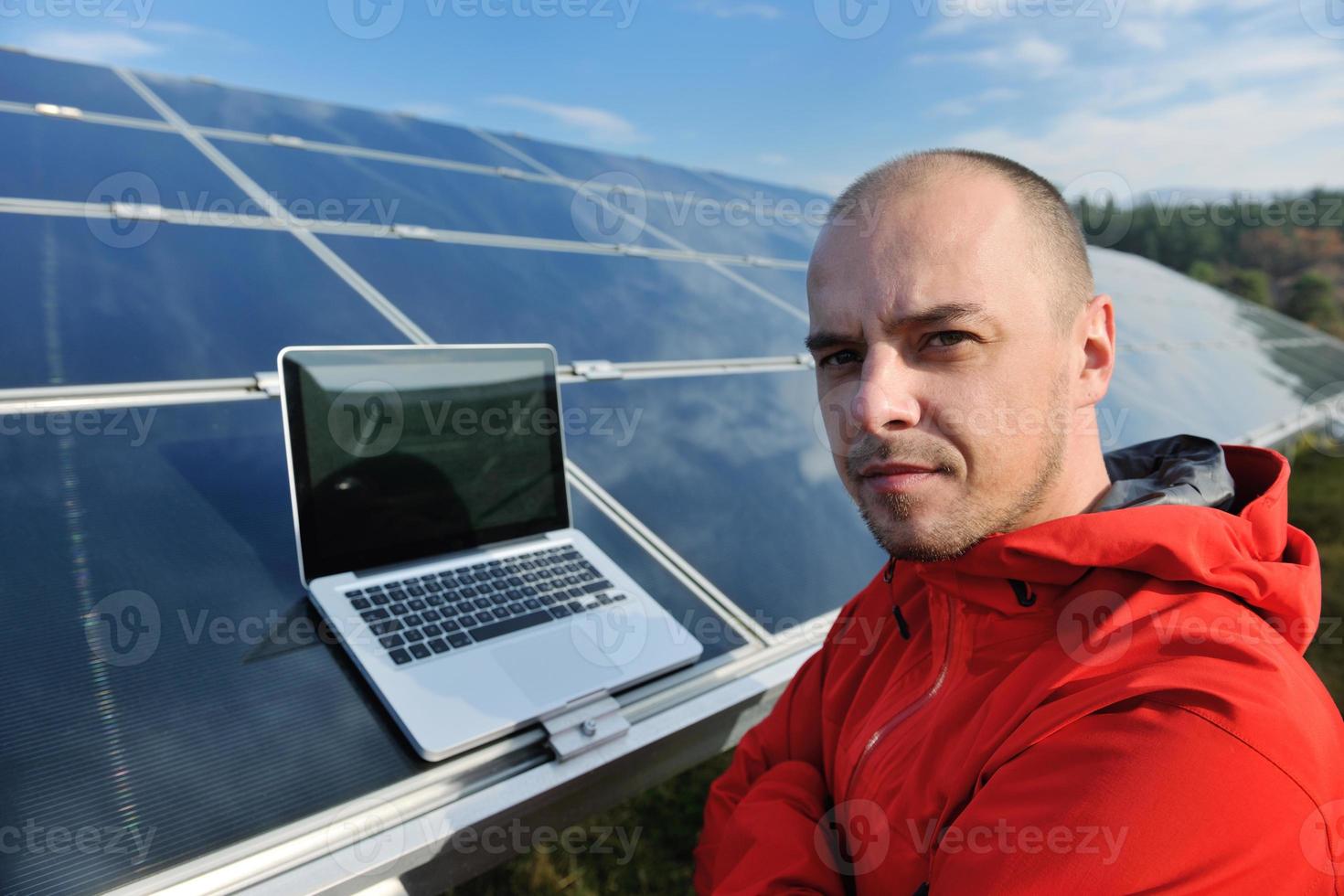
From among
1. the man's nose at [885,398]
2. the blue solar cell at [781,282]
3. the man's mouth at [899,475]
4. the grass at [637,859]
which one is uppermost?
the blue solar cell at [781,282]

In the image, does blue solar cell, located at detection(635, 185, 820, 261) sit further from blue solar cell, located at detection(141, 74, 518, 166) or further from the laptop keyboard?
the laptop keyboard

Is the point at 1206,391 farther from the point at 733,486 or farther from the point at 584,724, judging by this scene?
the point at 584,724

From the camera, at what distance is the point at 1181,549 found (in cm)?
115

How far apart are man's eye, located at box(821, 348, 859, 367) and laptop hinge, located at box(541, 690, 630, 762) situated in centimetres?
83

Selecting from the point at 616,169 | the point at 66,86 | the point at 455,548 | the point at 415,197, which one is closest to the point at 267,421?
the point at 455,548

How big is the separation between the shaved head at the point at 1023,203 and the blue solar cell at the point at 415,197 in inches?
105

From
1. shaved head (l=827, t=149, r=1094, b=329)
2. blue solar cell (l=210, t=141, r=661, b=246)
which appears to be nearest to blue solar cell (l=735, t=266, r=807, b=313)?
blue solar cell (l=210, t=141, r=661, b=246)

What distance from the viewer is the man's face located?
1.35 meters

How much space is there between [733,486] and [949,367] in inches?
47.0

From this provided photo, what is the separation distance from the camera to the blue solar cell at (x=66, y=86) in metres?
3.85

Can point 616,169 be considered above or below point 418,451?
above

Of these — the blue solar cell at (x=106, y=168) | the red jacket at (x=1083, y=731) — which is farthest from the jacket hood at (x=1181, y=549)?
the blue solar cell at (x=106, y=168)

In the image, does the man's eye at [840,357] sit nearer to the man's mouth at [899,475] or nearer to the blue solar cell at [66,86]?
the man's mouth at [899,475]

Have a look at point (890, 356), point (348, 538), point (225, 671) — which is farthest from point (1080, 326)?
point (225, 671)
